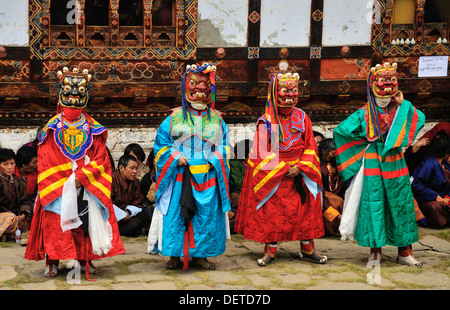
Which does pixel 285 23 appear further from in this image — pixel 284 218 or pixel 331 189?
pixel 284 218

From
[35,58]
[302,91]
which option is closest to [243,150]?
[302,91]

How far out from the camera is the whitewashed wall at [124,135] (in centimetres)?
897

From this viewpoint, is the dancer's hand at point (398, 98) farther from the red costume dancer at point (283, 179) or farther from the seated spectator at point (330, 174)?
the seated spectator at point (330, 174)

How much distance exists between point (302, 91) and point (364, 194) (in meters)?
3.33

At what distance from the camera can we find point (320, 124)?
9961 millimetres

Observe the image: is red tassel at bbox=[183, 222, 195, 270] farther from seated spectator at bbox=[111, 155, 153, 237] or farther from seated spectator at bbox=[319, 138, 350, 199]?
seated spectator at bbox=[319, 138, 350, 199]

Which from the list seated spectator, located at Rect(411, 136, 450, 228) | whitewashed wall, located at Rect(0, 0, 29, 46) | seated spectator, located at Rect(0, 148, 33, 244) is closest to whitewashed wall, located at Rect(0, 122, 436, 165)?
whitewashed wall, located at Rect(0, 0, 29, 46)

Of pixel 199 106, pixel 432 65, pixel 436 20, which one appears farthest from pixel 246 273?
pixel 436 20

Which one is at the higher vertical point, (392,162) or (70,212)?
(392,162)

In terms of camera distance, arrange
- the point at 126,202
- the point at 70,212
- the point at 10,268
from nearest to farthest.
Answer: the point at 70,212, the point at 10,268, the point at 126,202

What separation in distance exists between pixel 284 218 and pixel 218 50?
3498 millimetres

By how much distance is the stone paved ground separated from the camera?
571 cm

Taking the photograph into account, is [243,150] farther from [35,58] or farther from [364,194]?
[35,58]

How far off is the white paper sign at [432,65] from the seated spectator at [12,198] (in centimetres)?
574
